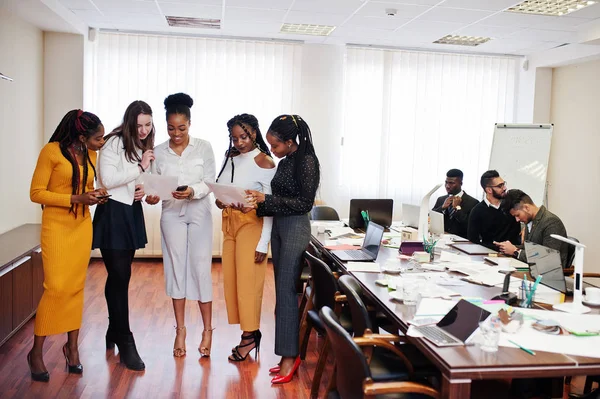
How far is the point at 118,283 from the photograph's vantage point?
3816mm

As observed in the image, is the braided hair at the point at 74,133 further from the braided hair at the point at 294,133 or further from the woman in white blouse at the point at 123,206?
the braided hair at the point at 294,133

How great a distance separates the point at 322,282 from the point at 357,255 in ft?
2.34

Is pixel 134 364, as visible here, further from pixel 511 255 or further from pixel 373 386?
pixel 511 255

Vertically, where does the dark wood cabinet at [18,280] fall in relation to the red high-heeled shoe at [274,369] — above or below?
above

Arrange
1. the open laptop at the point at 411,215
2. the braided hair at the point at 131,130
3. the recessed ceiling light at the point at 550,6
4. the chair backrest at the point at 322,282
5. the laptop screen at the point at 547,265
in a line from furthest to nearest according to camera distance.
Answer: the recessed ceiling light at the point at 550,6
the open laptop at the point at 411,215
the braided hair at the point at 131,130
the chair backrest at the point at 322,282
the laptop screen at the point at 547,265

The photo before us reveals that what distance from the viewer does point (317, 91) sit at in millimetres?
7812

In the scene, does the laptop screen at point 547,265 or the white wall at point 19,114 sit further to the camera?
the white wall at point 19,114

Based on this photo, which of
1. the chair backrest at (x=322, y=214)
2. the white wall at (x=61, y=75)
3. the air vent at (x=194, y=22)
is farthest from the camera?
the white wall at (x=61, y=75)

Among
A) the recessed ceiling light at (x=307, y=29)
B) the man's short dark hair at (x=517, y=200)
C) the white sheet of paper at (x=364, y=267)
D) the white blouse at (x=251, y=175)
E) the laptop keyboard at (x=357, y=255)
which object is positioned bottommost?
the white sheet of paper at (x=364, y=267)

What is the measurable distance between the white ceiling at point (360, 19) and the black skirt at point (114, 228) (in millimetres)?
2863

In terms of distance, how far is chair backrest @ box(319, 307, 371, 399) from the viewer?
211cm

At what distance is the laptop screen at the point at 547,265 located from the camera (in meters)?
2.97

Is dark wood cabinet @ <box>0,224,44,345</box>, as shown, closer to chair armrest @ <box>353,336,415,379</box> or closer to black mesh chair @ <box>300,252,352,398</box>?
black mesh chair @ <box>300,252,352,398</box>

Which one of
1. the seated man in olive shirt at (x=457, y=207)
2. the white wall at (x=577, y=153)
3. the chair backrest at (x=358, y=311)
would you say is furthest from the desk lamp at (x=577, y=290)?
the white wall at (x=577, y=153)
